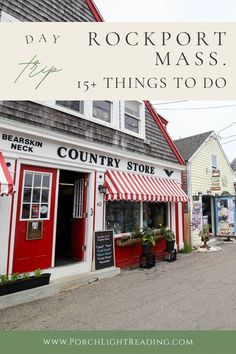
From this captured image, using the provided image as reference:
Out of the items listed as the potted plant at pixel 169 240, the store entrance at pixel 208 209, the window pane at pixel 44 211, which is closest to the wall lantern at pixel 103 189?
the window pane at pixel 44 211

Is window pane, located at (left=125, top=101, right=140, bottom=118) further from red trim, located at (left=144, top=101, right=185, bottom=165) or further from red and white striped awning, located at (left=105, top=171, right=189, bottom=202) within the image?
red and white striped awning, located at (left=105, top=171, right=189, bottom=202)

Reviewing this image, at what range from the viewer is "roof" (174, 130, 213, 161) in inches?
577

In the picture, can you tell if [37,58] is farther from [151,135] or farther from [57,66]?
[151,135]

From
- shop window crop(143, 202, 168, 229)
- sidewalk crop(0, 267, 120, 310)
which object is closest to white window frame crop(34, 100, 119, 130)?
shop window crop(143, 202, 168, 229)

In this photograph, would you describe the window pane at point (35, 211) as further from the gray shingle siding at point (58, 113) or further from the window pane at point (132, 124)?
the window pane at point (132, 124)

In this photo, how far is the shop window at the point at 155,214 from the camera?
1030 centimetres

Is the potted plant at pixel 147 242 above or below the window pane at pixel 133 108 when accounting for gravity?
below

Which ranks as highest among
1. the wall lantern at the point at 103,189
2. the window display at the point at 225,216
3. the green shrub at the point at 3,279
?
the wall lantern at the point at 103,189

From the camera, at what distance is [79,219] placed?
8.10 m

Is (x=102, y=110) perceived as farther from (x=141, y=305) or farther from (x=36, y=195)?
(x=141, y=305)

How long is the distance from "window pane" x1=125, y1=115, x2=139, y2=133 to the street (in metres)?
5.05

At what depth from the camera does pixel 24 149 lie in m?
6.45

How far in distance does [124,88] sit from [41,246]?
13.8 ft

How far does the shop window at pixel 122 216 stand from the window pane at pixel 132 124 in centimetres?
270
